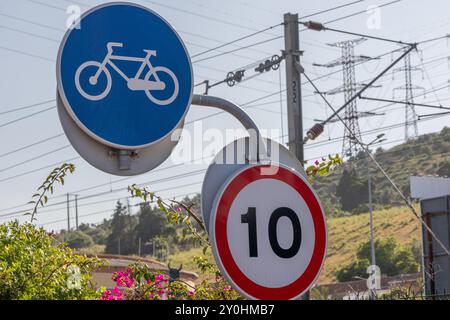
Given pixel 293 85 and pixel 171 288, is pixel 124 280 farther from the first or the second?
pixel 293 85

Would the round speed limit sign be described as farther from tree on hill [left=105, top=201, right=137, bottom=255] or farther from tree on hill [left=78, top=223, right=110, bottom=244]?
tree on hill [left=78, top=223, right=110, bottom=244]

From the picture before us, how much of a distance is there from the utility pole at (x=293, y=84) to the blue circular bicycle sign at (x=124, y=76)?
774 cm

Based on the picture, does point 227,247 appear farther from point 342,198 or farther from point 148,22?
point 342,198

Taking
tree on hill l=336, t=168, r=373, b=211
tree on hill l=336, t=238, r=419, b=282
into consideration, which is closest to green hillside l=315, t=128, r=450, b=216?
tree on hill l=336, t=168, r=373, b=211

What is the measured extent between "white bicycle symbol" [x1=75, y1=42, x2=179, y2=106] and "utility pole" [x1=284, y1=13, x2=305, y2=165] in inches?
306

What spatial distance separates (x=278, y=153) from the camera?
13.1 ft

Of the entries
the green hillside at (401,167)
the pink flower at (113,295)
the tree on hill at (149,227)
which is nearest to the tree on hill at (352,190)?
the green hillside at (401,167)

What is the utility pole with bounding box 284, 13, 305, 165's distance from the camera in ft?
38.9

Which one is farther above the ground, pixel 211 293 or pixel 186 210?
pixel 186 210
